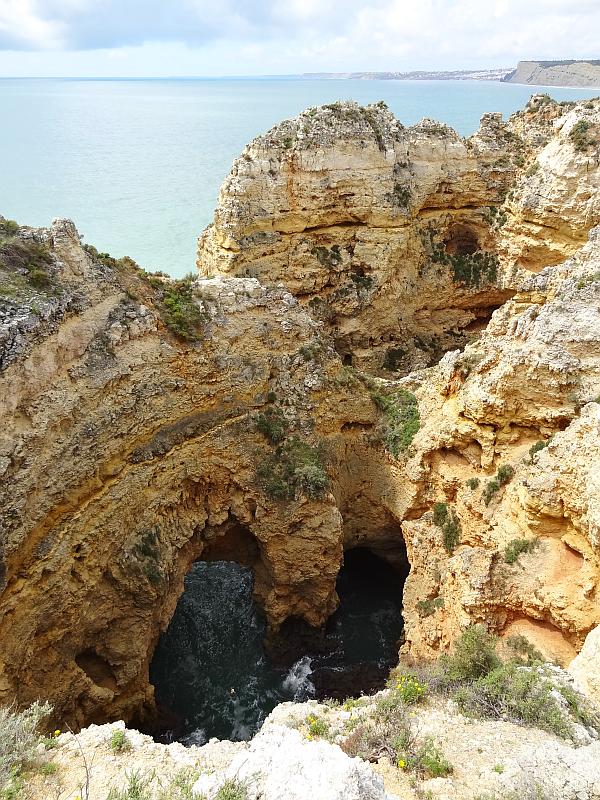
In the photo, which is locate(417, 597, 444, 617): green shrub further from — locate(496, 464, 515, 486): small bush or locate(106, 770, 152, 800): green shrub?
locate(106, 770, 152, 800): green shrub

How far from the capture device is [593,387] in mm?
14977

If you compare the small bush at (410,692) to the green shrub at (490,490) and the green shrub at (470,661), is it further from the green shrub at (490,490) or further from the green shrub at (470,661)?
the green shrub at (490,490)

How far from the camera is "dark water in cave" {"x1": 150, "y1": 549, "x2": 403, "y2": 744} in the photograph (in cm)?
1892

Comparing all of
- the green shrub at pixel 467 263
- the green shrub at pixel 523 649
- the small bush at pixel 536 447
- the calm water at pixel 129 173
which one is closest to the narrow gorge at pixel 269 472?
the small bush at pixel 536 447

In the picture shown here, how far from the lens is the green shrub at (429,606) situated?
1642cm

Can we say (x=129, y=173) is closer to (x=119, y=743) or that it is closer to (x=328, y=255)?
(x=328, y=255)

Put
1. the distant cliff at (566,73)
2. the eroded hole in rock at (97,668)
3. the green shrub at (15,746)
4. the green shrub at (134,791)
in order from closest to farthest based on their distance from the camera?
1. the green shrub at (134,791)
2. the green shrub at (15,746)
3. the eroded hole in rock at (97,668)
4. the distant cliff at (566,73)

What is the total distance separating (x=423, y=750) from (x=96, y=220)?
62.9 metres

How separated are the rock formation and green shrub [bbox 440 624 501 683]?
5.44 ft

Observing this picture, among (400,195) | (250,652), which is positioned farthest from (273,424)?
(400,195)

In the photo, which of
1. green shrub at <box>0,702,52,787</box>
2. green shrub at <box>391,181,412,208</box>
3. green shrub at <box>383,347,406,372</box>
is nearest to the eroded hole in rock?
green shrub at <box>0,702,52,787</box>

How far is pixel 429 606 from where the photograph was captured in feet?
55.0

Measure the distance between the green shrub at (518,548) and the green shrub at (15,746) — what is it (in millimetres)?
10800

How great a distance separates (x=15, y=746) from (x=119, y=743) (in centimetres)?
A: 158
